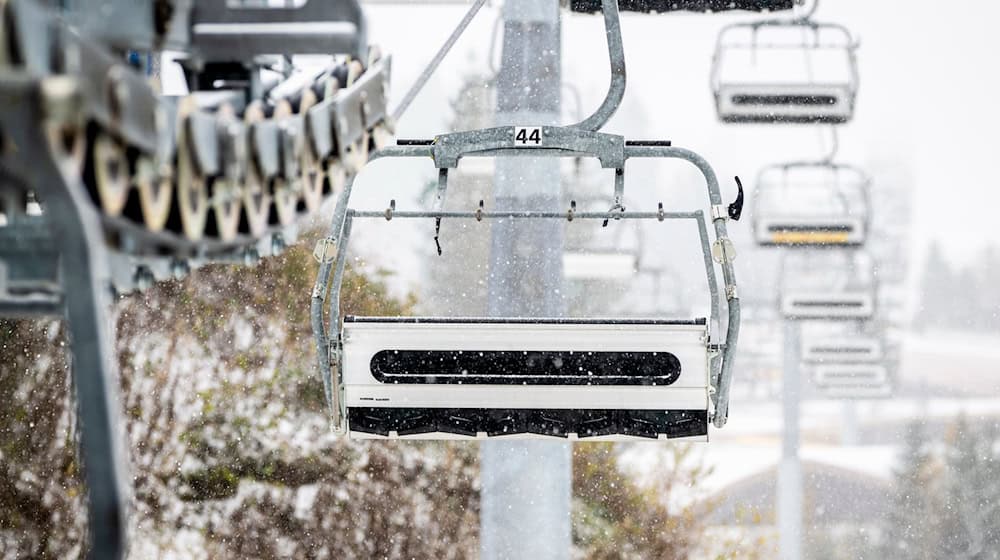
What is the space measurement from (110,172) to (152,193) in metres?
0.08

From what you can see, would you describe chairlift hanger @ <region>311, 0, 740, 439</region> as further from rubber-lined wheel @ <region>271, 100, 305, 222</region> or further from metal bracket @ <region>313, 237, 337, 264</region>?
rubber-lined wheel @ <region>271, 100, 305, 222</region>

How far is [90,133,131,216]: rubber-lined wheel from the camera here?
2.49 ft

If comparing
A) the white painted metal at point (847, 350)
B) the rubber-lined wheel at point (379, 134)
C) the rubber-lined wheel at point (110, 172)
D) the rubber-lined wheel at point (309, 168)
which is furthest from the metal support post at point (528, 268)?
the rubber-lined wheel at point (110, 172)

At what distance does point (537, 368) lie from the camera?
7.98 feet

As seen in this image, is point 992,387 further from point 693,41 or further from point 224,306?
point 224,306

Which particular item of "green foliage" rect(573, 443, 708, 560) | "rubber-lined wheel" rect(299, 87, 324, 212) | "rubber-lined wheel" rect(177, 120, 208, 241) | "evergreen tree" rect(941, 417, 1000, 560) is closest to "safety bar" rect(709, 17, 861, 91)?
"green foliage" rect(573, 443, 708, 560)

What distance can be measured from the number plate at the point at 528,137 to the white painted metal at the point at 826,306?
11.5ft

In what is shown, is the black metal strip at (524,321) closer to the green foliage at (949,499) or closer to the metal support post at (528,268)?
the metal support post at (528,268)

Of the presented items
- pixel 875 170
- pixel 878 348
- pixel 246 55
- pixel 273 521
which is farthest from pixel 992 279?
pixel 246 55

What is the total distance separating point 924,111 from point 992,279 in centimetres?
193

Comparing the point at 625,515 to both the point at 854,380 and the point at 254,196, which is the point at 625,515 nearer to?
the point at 854,380

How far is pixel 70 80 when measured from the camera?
25.7 inches

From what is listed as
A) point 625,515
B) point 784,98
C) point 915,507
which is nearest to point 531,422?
point 784,98

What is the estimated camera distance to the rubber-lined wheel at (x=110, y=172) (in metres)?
0.76
